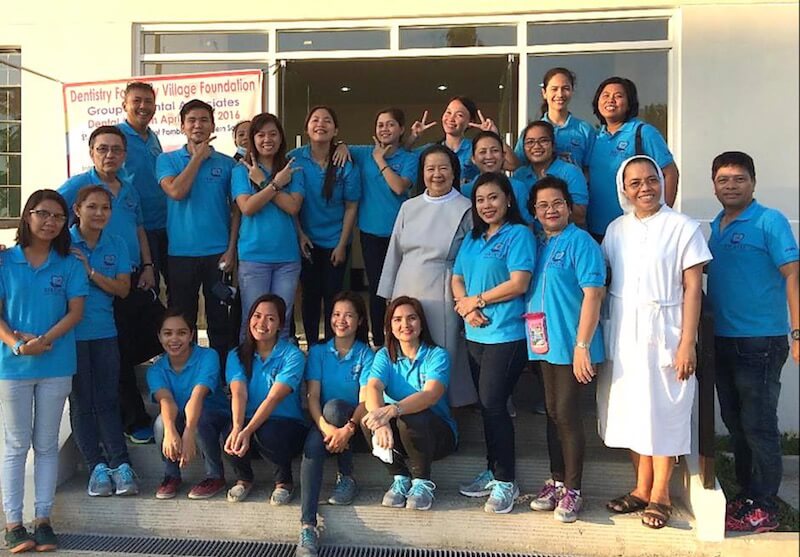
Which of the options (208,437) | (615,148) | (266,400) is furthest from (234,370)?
(615,148)

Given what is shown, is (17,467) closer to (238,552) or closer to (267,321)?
(238,552)

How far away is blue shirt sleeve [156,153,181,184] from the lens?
4039 millimetres

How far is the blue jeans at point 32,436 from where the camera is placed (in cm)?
332

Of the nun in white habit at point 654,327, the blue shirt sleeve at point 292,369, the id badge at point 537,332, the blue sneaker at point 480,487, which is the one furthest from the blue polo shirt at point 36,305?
the nun in white habit at point 654,327

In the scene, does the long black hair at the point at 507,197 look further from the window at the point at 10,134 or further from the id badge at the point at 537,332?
the window at the point at 10,134

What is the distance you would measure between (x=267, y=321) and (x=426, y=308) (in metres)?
0.85

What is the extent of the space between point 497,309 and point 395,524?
47.4 inches

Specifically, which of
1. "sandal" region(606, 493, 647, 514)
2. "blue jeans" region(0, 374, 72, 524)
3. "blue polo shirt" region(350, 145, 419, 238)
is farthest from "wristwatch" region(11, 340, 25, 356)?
"sandal" region(606, 493, 647, 514)

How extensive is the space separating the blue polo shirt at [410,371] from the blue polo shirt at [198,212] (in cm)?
129

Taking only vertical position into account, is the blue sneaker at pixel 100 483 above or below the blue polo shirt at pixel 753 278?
below

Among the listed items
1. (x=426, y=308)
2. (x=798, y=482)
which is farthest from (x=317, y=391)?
(x=798, y=482)

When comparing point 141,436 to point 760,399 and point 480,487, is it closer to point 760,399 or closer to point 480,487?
point 480,487

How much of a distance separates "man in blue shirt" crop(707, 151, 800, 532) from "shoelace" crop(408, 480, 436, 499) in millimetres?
1499

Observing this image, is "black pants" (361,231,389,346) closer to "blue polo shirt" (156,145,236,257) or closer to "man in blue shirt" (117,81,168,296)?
"blue polo shirt" (156,145,236,257)
